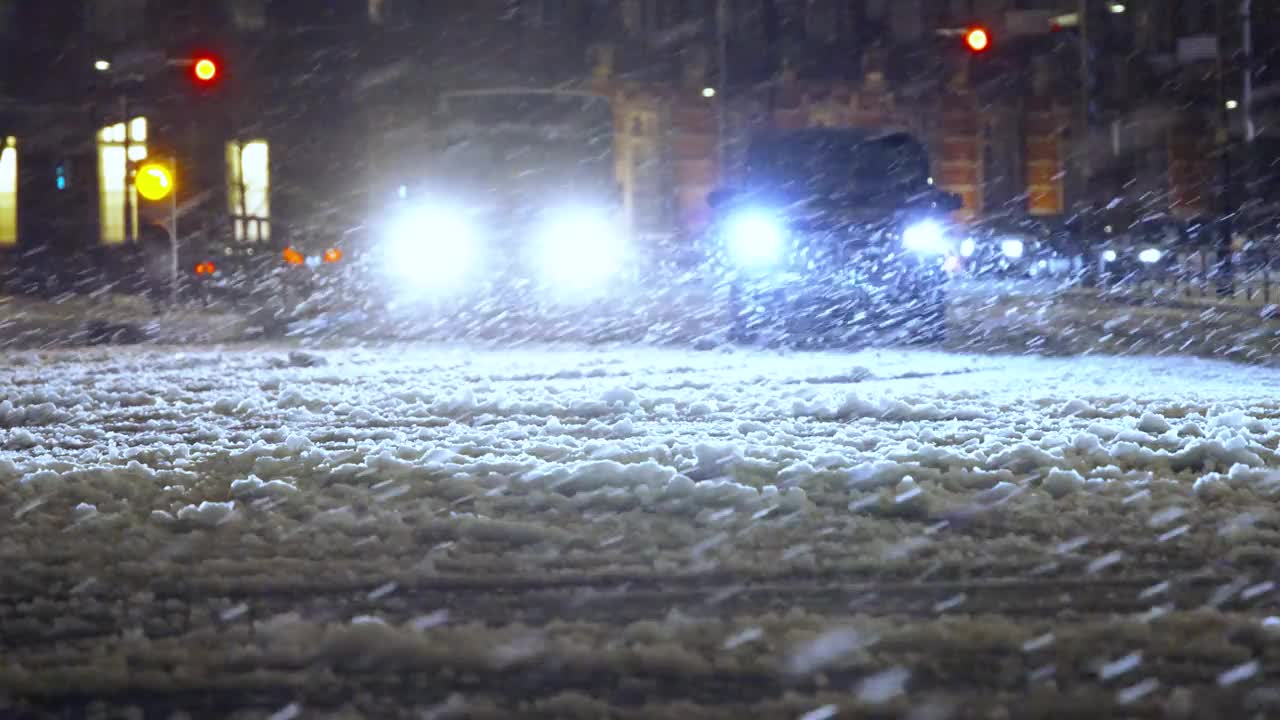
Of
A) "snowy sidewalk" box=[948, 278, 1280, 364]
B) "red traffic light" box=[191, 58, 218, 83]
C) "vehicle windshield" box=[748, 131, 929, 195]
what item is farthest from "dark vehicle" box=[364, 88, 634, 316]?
"snowy sidewalk" box=[948, 278, 1280, 364]

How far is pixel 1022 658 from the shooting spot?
15.8 ft

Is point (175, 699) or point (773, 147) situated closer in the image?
point (175, 699)

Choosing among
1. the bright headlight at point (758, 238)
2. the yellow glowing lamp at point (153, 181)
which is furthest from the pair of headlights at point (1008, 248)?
the yellow glowing lamp at point (153, 181)

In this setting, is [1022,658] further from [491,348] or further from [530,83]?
[530,83]

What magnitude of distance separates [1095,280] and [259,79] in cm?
1329

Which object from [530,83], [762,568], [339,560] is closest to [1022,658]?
[762,568]

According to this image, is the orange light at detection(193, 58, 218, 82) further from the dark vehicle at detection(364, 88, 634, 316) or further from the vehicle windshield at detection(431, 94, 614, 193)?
the vehicle windshield at detection(431, 94, 614, 193)

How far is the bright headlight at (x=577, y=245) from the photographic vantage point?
81.1 feet

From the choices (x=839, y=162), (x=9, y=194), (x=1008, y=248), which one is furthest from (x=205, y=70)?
(x=1008, y=248)

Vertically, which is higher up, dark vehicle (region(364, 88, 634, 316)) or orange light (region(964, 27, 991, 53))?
orange light (region(964, 27, 991, 53))

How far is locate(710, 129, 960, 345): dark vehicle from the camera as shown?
62.1 ft

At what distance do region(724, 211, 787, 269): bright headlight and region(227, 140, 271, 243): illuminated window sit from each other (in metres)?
9.03

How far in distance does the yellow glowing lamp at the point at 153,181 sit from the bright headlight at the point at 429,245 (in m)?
3.29

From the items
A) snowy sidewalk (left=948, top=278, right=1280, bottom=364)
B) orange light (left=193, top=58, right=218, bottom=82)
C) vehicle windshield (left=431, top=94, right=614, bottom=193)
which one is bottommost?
snowy sidewalk (left=948, top=278, right=1280, bottom=364)
